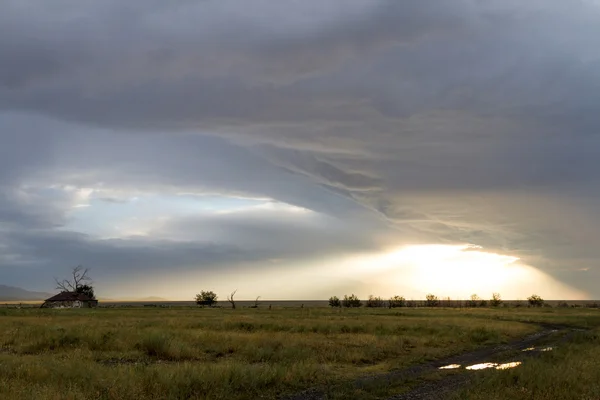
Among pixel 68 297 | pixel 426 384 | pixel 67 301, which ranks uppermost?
pixel 68 297

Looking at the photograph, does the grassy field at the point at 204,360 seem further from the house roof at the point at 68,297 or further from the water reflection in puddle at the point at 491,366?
the house roof at the point at 68,297

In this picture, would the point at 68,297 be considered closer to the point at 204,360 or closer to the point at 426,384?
the point at 204,360

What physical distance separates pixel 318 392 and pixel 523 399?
19.4 feet

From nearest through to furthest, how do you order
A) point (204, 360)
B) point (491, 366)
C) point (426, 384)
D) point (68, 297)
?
1. point (426, 384)
2. point (491, 366)
3. point (204, 360)
4. point (68, 297)

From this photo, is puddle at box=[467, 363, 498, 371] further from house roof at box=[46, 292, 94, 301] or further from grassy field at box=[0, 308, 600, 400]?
house roof at box=[46, 292, 94, 301]

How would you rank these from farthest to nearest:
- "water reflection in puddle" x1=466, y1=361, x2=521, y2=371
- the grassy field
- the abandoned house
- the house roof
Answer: the house roof → the abandoned house → "water reflection in puddle" x1=466, y1=361, x2=521, y2=371 → the grassy field

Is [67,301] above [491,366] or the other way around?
above

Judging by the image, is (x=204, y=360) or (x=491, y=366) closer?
(x=491, y=366)

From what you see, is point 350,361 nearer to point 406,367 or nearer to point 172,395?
point 406,367

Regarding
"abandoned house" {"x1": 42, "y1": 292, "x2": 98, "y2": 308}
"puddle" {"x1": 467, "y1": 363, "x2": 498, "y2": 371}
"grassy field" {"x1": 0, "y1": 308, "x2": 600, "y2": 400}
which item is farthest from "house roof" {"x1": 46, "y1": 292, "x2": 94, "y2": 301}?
"puddle" {"x1": 467, "y1": 363, "x2": 498, "y2": 371}

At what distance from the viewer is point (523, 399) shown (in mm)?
14547

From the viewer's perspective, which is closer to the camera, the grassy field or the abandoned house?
the grassy field

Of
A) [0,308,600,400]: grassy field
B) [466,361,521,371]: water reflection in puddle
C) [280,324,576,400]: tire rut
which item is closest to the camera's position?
[0,308,600,400]: grassy field

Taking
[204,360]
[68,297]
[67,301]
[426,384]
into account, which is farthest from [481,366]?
[68,297]
